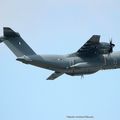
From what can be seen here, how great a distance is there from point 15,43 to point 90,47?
852 centimetres

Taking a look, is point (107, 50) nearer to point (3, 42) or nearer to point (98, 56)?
point (98, 56)

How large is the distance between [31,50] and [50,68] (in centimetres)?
304

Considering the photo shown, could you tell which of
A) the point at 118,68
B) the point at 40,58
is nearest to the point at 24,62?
the point at 40,58

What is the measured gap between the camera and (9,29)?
484 feet

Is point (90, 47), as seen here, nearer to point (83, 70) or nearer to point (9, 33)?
point (83, 70)

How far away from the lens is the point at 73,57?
148875 mm

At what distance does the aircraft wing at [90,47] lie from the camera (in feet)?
483

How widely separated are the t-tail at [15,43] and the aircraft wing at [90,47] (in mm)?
5508

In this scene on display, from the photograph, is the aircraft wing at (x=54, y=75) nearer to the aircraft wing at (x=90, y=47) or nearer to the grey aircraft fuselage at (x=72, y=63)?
the grey aircraft fuselage at (x=72, y=63)

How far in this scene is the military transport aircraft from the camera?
147 meters

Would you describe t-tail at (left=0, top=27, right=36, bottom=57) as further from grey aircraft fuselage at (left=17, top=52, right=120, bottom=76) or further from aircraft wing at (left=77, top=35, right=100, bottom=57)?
aircraft wing at (left=77, top=35, right=100, bottom=57)

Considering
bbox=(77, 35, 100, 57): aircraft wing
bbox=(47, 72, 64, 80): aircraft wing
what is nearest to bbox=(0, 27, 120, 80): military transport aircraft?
bbox=(77, 35, 100, 57): aircraft wing

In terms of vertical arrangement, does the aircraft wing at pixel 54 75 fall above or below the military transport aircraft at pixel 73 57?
below

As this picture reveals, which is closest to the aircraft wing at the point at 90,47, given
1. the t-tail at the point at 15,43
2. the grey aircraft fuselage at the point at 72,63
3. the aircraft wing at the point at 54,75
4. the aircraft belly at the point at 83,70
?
the grey aircraft fuselage at the point at 72,63
